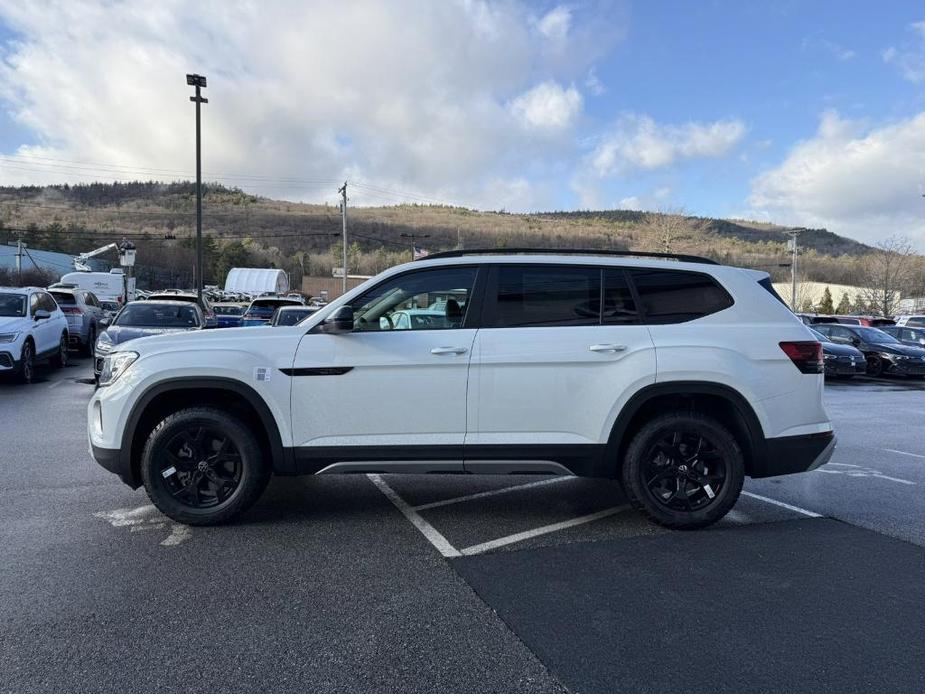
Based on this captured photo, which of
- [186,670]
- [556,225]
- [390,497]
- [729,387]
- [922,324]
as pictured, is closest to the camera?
[186,670]

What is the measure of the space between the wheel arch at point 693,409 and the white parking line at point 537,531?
1.69 ft

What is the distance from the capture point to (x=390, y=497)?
5320mm

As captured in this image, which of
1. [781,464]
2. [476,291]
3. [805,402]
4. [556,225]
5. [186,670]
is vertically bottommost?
[186,670]

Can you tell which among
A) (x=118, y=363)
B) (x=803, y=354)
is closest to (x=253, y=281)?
(x=118, y=363)

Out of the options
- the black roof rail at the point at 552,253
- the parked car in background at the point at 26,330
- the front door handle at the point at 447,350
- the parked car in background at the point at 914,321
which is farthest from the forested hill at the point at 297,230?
the front door handle at the point at 447,350

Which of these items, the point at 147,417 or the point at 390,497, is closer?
the point at 147,417

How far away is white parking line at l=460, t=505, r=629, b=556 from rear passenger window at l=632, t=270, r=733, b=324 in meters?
1.58

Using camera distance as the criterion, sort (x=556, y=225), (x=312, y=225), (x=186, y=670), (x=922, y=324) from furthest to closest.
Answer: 1. (x=312, y=225)
2. (x=556, y=225)
3. (x=922, y=324)
4. (x=186, y=670)

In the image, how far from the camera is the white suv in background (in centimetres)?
433

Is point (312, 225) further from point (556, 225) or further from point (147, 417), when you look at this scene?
point (147, 417)

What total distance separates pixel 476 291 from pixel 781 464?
2500 mm

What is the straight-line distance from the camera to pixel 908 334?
65.8 ft

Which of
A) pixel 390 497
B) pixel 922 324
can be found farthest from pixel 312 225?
pixel 390 497

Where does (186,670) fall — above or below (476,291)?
below
